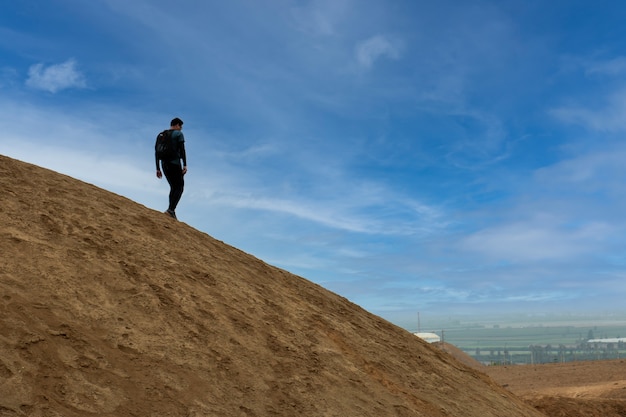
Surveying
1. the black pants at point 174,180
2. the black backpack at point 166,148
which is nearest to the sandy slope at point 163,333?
the black pants at point 174,180

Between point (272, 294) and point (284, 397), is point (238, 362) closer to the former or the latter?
point (284, 397)

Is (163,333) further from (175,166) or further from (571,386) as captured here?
(571,386)

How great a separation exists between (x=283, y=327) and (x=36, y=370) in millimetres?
3712

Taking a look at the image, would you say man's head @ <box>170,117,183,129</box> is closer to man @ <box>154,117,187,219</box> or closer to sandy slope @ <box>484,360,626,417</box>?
man @ <box>154,117,187,219</box>

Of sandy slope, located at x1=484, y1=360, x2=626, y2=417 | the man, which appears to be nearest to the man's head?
the man

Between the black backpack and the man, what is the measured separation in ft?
0.06

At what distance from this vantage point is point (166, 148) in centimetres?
1117

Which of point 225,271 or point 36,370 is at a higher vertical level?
point 225,271

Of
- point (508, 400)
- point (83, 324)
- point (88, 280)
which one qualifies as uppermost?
point (88, 280)

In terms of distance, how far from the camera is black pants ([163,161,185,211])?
11266 millimetres

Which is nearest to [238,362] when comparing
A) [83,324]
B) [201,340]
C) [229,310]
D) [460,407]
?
[201,340]

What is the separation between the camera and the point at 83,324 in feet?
20.2

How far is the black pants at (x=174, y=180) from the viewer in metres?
11.3

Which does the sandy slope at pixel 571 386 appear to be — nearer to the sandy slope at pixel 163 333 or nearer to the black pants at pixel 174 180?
the sandy slope at pixel 163 333
